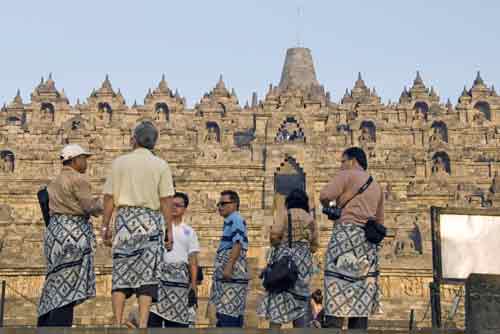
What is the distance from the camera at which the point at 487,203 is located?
135ft

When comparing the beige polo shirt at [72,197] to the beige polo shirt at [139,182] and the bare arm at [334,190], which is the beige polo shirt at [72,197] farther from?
the bare arm at [334,190]

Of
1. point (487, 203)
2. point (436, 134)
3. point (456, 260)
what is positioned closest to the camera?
point (456, 260)

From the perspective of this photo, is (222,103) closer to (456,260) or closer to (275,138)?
(275,138)

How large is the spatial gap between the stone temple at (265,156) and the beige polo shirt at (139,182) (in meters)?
11.2

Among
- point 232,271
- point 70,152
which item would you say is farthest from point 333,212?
point 70,152

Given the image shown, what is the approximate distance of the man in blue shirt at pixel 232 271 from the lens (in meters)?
10.4

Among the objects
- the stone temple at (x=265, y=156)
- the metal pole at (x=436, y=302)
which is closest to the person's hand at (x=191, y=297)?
the metal pole at (x=436, y=302)

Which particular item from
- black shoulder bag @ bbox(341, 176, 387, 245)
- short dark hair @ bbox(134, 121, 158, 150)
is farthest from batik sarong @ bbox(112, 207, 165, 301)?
black shoulder bag @ bbox(341, 176, 387, 245)

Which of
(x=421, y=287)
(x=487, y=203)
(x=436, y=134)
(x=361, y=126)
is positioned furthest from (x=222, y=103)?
(x=421, y=287)

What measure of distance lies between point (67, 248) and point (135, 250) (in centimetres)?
78

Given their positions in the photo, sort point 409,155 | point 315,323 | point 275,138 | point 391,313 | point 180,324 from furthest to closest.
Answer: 1. point 409,155
2. point 275,138
3. point 391,313
4. point 315,323
5. point 180,324

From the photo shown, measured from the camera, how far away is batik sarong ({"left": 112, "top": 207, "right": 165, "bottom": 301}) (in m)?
8.50

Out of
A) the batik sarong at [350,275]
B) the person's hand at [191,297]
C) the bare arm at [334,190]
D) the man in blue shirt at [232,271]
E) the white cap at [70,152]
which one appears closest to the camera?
the batik sarong at [350,275]

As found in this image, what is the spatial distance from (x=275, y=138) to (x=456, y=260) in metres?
34.9
